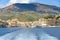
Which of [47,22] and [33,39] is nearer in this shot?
[33,39]

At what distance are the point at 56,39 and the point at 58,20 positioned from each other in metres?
101

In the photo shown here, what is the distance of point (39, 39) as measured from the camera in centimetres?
4500

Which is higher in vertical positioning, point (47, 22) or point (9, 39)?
point (9, 39)

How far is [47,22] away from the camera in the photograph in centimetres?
14538

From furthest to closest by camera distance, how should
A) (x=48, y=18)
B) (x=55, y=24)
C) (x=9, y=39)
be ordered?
(x=48, y=18)
(x=55, y=24)
(x=9, y=39)

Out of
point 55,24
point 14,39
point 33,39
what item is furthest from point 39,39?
point 55,24

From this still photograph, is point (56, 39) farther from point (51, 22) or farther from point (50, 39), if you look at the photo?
point (51, 22)

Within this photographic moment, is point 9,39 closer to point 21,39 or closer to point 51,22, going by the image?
point 21,39

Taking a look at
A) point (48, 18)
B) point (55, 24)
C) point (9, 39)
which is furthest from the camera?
point (48, 18)

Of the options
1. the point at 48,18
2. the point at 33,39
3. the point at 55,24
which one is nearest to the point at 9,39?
the point at 33,39

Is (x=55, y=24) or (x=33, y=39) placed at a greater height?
(x=33, y=39)

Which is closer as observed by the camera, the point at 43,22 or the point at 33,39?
the point at 33,39

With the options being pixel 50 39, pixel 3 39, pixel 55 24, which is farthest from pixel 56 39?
pixel 55 24

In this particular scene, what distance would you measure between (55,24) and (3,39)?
98.3 meters
